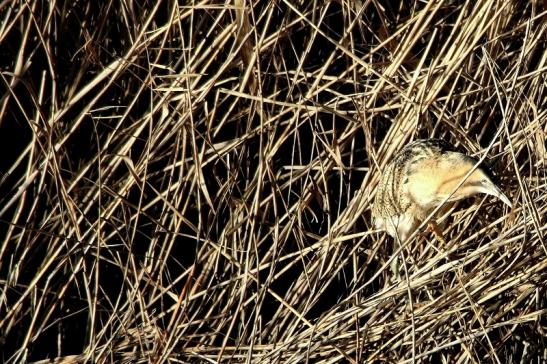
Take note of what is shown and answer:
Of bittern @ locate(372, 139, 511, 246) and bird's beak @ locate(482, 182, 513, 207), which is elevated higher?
bird's beak @ locate(482, 182, 513, 207)

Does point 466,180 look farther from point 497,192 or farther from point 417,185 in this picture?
point 417,185

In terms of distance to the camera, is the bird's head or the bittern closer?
the bird's head

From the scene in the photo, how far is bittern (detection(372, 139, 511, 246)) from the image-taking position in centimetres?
243

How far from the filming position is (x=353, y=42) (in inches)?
99.7

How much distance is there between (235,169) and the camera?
2.54 meters

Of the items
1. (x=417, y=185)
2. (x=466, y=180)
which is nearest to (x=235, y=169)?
(x=417, y=185)

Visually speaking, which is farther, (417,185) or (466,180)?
(417,185)

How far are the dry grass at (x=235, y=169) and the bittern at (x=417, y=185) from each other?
0.19ft

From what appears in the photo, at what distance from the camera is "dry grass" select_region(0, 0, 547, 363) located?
236cm

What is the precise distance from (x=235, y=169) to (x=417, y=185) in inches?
18.9

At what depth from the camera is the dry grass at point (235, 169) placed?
2.36 m

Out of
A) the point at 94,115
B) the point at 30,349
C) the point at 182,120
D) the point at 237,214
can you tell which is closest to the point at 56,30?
the point at 94,115

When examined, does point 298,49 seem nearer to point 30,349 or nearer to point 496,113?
point 496,113

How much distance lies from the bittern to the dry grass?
6 centimetres
